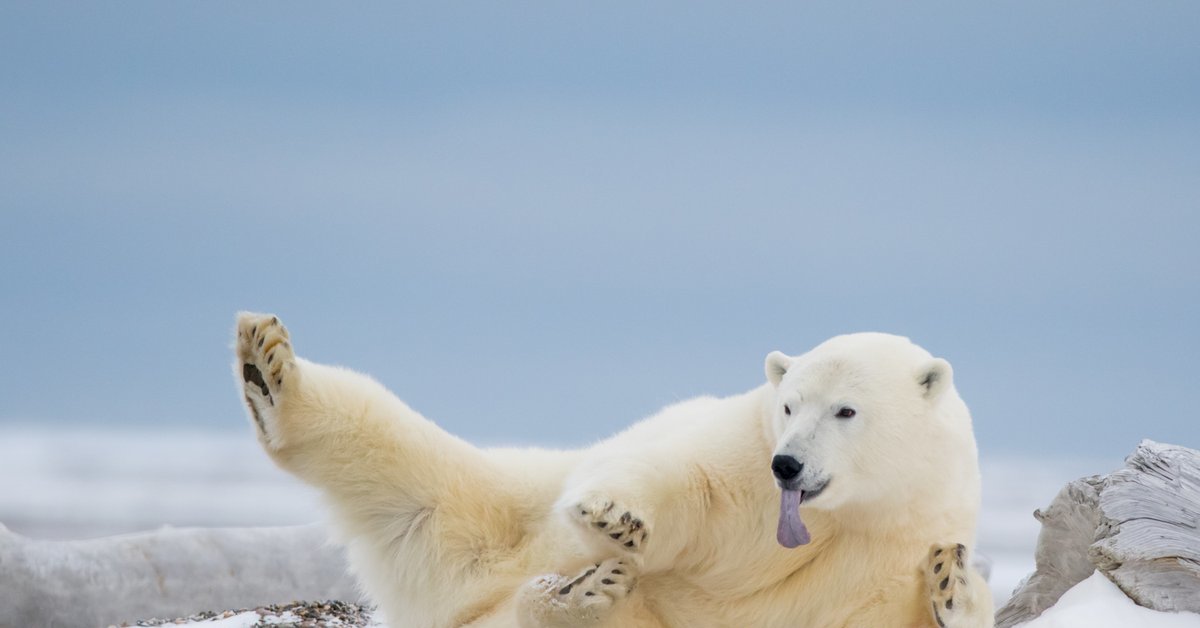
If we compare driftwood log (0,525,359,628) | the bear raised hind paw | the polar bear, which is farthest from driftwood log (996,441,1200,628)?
driftwood log (0,525,359,628)

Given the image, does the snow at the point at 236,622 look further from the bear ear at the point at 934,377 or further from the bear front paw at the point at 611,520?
the bear ear at the point at 934,377

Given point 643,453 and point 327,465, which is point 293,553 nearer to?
point 327,465

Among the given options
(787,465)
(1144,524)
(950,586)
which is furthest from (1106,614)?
(787,465)

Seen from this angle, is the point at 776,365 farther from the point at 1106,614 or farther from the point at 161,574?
the point at 161,574

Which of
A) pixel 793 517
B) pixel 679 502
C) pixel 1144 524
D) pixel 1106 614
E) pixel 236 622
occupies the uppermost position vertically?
pixel 679 502

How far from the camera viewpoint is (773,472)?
3703 millimetres

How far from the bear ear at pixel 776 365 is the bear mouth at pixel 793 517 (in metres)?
0.48

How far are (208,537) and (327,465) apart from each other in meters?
3.13

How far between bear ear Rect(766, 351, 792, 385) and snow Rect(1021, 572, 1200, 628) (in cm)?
160

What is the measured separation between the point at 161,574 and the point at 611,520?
417 centimetres

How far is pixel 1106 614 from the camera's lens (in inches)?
184

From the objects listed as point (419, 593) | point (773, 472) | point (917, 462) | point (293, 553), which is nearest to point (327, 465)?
point (419, 593)

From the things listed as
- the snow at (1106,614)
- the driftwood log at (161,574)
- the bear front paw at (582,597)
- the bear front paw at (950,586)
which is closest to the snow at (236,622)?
the driftwood log at (161,574)

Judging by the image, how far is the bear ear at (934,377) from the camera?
154 inches
